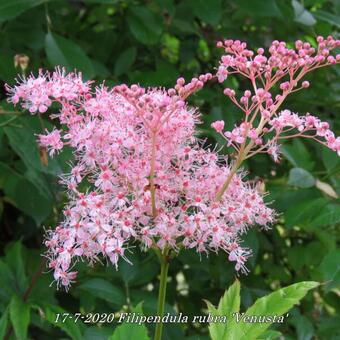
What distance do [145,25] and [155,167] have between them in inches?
39.9

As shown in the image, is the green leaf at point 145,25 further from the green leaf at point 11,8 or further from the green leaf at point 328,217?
the green leaf at point 328,217

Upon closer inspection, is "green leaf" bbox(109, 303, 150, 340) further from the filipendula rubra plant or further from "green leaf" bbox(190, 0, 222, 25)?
"green leaf" bbox(190, 0, 222, 25)

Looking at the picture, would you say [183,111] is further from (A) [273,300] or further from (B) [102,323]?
(B) [102,323]

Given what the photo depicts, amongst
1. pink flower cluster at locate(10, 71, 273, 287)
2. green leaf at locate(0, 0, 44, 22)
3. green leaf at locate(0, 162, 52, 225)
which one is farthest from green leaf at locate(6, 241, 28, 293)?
green leaf at locate(0, 0, 44, 22)

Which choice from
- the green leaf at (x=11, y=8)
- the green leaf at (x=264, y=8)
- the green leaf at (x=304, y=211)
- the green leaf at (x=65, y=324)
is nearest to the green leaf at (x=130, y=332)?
the green leaf at (x=65, y=324)

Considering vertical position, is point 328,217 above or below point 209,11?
below

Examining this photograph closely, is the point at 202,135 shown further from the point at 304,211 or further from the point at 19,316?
the point at 19,316

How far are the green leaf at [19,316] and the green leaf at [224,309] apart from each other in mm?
462

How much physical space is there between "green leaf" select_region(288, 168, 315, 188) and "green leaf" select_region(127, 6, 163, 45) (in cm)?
64

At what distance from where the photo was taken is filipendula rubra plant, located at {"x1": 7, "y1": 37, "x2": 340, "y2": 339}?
111 centimetres

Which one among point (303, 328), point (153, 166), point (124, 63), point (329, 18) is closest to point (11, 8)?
point (124, 63)

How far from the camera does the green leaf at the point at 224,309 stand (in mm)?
1108

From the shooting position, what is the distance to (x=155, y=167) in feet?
3.77

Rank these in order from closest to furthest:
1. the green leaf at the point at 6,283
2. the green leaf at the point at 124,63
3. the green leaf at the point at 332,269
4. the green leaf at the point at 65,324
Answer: the green leaf at the point at 65,324
the green leaf at the point at 332,269
the green leaf at the point at 6,283
the green leaf at the point at 124,63
